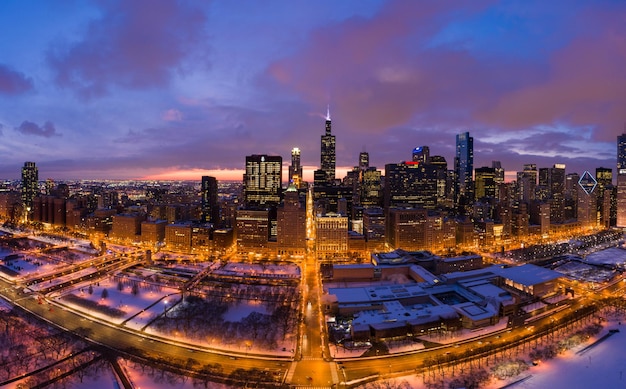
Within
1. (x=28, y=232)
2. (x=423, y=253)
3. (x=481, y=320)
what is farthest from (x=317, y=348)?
(x=28, y=232)

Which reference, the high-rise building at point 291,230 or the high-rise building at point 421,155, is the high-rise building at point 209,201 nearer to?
the high-rise building at point 291,230

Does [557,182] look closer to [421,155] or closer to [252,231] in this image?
[421,155]

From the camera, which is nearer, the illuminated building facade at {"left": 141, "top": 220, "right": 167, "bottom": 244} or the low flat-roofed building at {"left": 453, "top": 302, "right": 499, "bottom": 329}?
the low flat-roofed building at {"left": 453, "top": 302, "right": 499, "bottom": 329}

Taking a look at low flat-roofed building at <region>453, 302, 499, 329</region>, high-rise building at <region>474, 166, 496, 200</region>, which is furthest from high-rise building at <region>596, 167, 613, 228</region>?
low flat-roofed building at <region>453, 302, 499, 329</region>

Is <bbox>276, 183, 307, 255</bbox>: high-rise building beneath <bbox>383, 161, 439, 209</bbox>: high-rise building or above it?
beneath

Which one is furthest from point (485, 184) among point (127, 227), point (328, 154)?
point (127, 227)

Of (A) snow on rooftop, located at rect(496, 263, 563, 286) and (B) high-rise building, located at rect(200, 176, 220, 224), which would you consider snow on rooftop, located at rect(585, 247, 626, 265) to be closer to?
(A) snow on rooftop, located at rect(496, 263, 563, 286)

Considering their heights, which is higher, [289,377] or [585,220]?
[585,220]

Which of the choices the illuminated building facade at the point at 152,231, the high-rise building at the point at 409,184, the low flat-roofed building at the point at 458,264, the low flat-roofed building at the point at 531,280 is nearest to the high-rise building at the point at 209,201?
the illuminated building facade at the point at 152,231

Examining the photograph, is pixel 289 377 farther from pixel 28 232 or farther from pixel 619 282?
pixel 28 232
